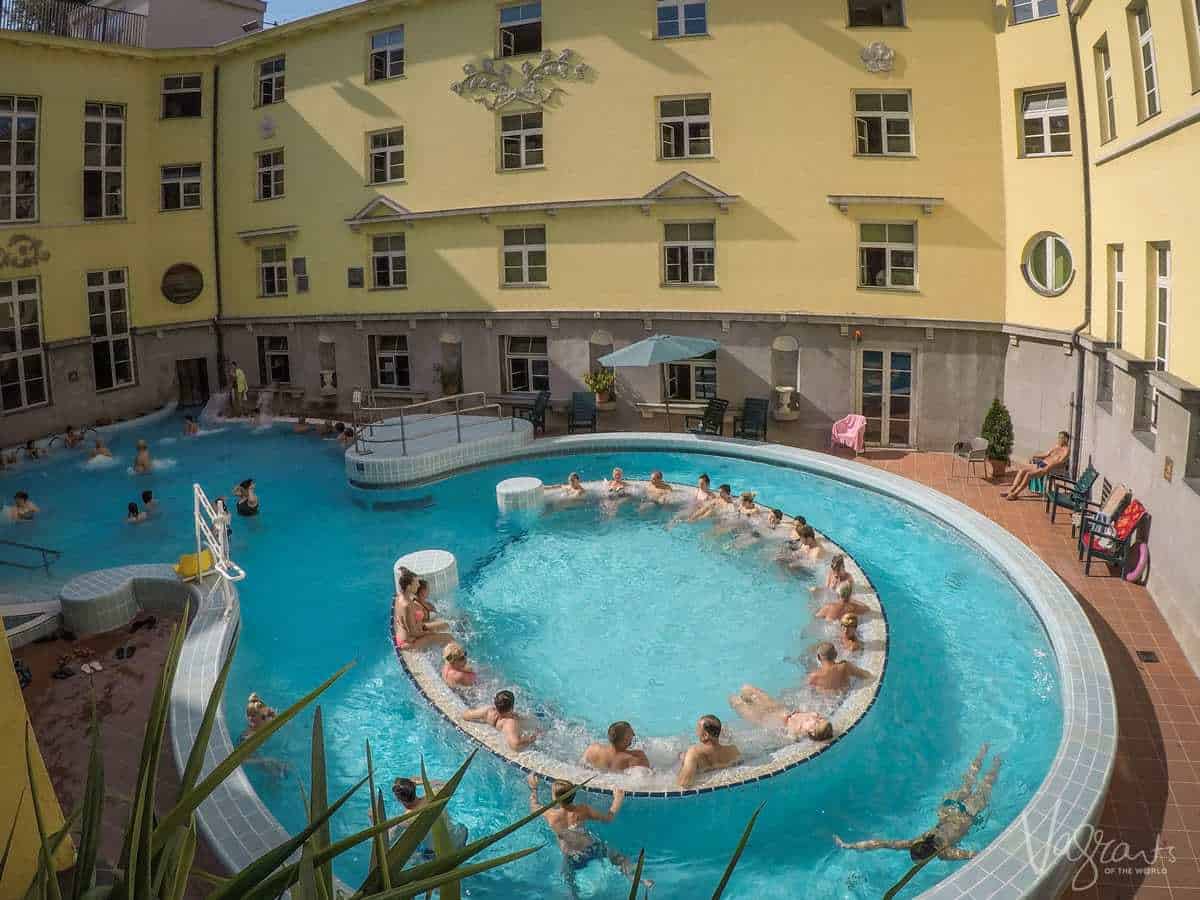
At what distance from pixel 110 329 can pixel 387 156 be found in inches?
376

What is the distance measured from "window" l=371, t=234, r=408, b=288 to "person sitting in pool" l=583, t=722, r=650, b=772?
1886 centimetres

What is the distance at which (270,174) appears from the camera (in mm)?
27562

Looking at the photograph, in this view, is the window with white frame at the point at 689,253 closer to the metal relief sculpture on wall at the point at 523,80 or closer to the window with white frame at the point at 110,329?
the metal relief sculpture on wall at the point at 523,80

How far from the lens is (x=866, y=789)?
30.3ft

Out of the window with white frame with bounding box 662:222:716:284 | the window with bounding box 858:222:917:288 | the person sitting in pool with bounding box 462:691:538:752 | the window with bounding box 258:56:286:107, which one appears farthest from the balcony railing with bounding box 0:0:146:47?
the person sitting in pool with bounding box 462:691:538:752

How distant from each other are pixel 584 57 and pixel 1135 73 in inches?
512

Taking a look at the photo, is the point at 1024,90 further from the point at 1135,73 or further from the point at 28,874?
the point at 28,874

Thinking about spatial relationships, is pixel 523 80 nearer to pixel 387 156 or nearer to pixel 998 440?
pixel 387 156

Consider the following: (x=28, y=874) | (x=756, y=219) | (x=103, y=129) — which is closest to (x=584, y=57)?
(x=756, y=219)

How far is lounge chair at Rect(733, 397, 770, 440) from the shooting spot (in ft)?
67.6

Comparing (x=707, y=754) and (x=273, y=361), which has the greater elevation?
(x=273, y=361)

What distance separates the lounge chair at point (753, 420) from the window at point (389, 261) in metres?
10.9

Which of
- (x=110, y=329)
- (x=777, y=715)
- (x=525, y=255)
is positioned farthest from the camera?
(x=110, y=329)

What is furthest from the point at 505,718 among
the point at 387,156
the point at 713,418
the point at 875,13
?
the point at 387,156
